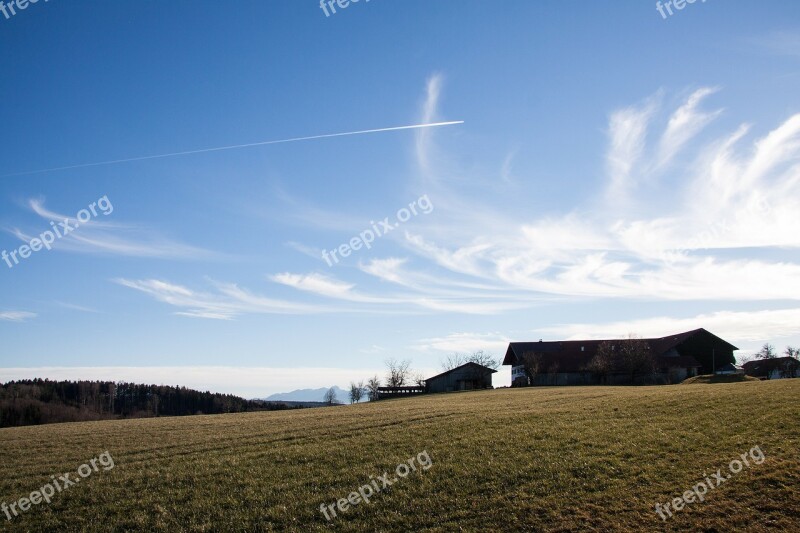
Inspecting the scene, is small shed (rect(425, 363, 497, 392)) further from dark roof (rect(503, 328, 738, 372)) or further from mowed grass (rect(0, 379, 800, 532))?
mowed grass (rect(0, 379, 800, 532))

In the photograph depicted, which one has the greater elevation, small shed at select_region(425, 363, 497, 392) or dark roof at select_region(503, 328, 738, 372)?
dark roof at select_region(503, 328, 738, 372)

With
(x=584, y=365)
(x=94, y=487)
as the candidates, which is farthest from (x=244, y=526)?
(x=584, y=365)

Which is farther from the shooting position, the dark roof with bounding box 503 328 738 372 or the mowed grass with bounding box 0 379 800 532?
the dark roof with bounding box 503 328 738 372

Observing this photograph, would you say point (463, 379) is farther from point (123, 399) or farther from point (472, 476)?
point (123, 399)

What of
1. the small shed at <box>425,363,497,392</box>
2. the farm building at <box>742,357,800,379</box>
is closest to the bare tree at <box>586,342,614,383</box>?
the small shed at <box>425,363,497,392</box>

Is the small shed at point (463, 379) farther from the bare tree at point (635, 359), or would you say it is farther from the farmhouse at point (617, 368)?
the bare tree at point (635, 359)

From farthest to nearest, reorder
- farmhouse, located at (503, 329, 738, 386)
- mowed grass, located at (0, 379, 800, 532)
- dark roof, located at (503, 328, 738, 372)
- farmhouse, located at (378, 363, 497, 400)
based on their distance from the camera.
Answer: farmhouse, located at (378, 363, 497, 400) < dark roof, located at (503, 328, 738, 372) < farmhouse, located at (503, 329, 738, 386) < mowed grass, located at (0, 379, 800, 532)

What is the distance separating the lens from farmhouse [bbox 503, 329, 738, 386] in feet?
278

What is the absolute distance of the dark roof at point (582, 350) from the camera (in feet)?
285

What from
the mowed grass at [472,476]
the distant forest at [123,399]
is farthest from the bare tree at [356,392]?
the mowed grass at [472,476]

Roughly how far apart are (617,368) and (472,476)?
74.0 m

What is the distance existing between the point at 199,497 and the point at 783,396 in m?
26.6

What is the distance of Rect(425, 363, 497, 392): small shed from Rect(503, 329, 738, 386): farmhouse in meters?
6.26

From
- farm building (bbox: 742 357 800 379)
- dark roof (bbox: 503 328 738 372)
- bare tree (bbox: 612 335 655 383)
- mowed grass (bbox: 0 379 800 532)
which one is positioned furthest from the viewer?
farm building (bbox: 742 357 800 379)
